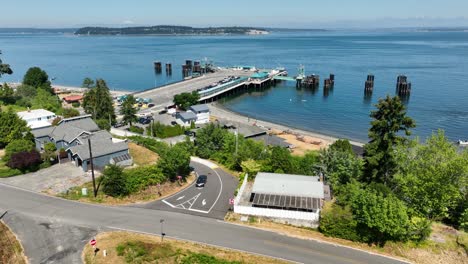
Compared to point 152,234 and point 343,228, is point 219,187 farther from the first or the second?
point 343,228

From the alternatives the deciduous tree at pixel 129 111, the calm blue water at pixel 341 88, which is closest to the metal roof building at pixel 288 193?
the deciduous tree at pixel 129 111

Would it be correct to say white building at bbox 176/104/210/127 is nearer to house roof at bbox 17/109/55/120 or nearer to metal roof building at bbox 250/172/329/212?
house roof at bbox 17/109/55/120

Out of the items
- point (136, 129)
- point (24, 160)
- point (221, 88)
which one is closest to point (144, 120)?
point (136, 129)

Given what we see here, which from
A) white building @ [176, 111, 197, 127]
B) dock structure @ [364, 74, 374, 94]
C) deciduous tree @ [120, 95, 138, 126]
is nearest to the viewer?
deciduous tree @ [120, 95, 138, 126]

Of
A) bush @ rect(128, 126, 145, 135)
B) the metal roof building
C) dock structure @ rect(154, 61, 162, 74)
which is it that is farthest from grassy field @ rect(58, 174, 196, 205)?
dock structure @ rect(154, 61, 162, 74)

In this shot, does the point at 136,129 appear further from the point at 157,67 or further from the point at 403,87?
the point at 157,67
